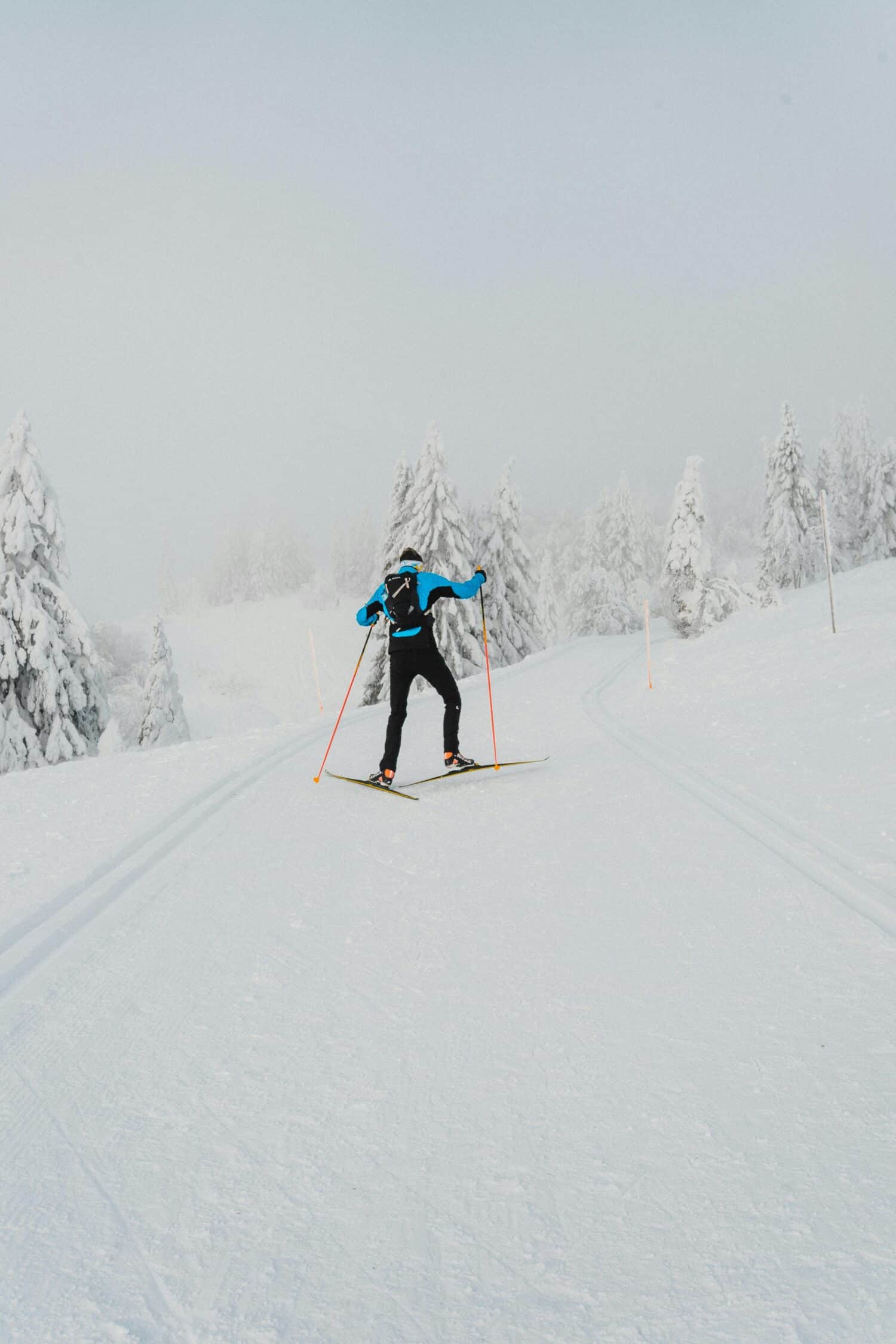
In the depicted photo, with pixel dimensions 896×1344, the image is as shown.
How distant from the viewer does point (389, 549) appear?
1332 inches

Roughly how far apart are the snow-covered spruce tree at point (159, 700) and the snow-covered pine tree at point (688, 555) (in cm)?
2406

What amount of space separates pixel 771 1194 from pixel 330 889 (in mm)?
3045

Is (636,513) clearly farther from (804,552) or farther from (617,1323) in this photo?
(617,1323)

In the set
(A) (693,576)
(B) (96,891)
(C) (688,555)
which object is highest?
(C) (688,555)

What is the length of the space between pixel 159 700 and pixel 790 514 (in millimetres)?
39092

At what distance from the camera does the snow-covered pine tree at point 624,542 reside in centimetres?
6316

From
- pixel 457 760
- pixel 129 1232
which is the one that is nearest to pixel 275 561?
pixel 457 760

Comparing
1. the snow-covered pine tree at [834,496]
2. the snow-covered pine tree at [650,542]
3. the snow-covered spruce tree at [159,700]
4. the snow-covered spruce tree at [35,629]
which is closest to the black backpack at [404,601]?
the snow-covered spruce tree at [35,629]

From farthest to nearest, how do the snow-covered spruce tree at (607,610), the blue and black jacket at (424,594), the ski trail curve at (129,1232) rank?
the snow-covered spruce tree at (607,610) → the blue and black jacket at (424,594) → the ski trail curve at (129,1232)

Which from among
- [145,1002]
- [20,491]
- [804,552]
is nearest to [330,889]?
[145,1002]

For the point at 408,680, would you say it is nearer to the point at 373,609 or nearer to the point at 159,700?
the point at 373,609

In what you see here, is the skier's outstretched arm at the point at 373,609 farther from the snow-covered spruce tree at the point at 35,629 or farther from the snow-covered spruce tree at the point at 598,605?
the snow-covered spruce tree at the point at 598,605

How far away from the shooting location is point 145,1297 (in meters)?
1.70

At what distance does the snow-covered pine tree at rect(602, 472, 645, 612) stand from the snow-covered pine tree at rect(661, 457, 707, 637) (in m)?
27.5
